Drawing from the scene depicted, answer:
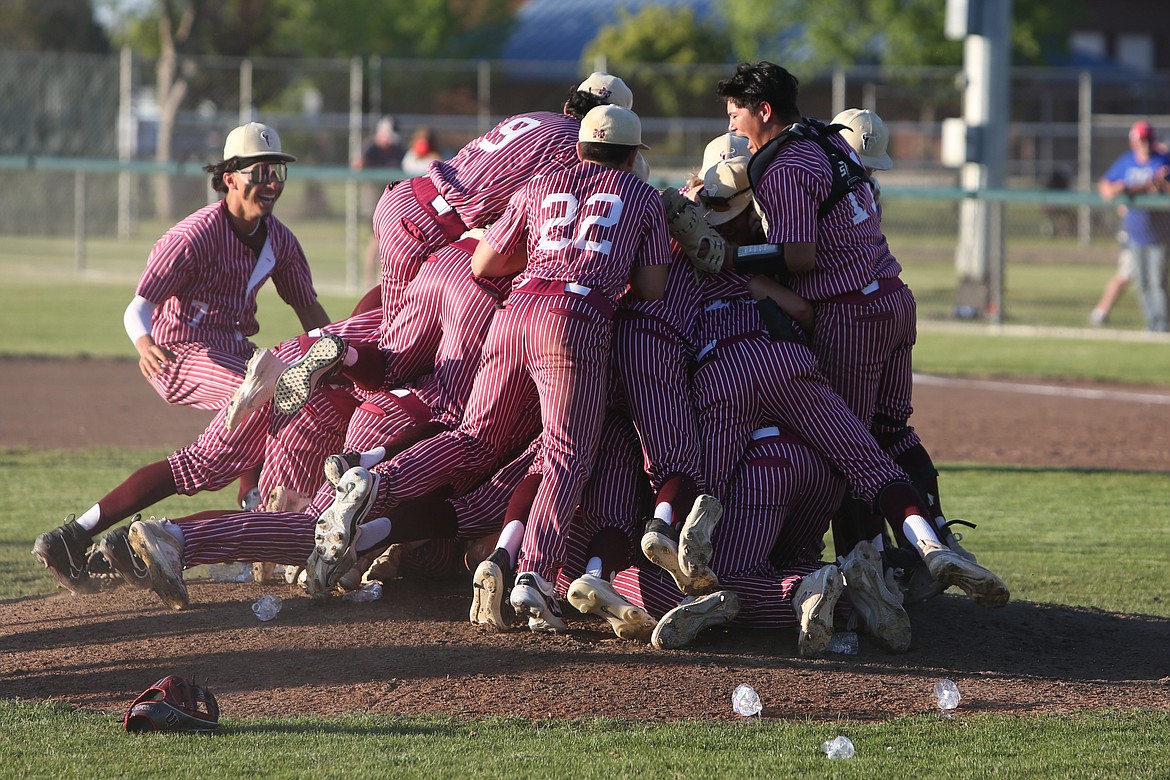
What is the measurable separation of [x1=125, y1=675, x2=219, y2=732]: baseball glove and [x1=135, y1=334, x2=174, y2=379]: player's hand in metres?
2.63

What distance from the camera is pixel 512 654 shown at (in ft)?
16.0

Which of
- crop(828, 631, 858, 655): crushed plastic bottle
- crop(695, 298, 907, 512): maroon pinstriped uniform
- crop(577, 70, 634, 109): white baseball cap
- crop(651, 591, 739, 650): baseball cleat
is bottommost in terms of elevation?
crop(828, 631, 858, 655): crushed plastic bottle

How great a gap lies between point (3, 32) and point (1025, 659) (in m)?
47.2

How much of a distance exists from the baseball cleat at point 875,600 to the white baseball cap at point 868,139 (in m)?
2.00

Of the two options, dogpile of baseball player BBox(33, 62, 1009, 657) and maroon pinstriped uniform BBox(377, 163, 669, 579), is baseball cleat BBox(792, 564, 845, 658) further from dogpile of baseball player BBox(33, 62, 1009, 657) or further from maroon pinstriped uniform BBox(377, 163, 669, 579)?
maroon pinstriped uniform BBox(377, 163, 669, 579)

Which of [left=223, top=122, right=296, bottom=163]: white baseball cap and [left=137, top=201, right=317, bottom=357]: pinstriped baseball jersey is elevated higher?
[left=223, top=122, right=296, bottom=163]: white baseball cap

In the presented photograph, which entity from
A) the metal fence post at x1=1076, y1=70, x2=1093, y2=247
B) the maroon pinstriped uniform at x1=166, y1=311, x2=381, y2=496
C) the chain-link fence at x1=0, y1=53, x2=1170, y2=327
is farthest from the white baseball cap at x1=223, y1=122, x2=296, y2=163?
the metal fence post at x1=1076, y1=70, x2=1093, y2=247

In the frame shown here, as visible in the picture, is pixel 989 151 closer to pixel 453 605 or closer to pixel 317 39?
pixel 453 605

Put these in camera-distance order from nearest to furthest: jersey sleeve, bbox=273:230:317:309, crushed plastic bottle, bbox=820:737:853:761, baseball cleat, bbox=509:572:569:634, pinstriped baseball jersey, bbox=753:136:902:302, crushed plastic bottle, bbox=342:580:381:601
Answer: crushed plastic bottle, bbox=820:737:853:761, baseball cleat, bbox=509:572:569:634, pinstriped baseball jersey, bbox=753:136:902:302, crushed plastic bottle, bbox=342:580:381:601, jersey sleeve, bbox=273:230:317:309

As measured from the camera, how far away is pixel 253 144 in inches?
265

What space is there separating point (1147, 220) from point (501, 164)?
435 inches

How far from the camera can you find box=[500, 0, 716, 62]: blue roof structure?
4634cm

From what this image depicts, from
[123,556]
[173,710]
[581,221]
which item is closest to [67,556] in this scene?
[123,556]

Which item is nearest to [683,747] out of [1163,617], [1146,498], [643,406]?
[643,406]
